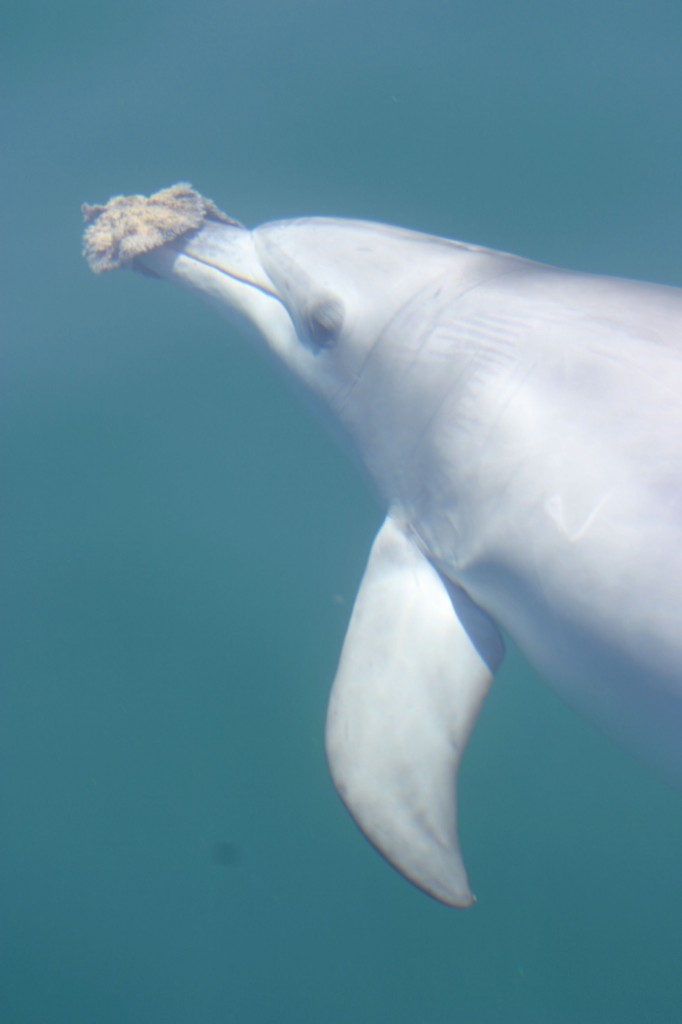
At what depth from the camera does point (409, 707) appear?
500cm

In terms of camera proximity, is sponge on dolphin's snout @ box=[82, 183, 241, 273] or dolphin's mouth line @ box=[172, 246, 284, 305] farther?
sponge on dolphin's snout @ box=[82, 183, 241, 273]

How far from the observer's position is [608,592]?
418 cm

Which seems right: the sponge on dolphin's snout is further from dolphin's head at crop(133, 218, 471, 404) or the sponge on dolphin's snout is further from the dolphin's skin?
the dolphin's skin

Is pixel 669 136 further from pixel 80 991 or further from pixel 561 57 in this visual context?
pixel 80 991

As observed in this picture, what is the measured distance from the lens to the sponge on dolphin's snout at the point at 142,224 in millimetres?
6152

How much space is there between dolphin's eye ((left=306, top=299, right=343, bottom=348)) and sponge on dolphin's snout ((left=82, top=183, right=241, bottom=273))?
138 cm

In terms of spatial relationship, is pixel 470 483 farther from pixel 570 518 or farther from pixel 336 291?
pixel 336 291

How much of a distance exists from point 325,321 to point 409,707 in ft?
7.59

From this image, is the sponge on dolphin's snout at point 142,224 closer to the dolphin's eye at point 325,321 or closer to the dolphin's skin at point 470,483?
the dolphin's skin at point 470,483

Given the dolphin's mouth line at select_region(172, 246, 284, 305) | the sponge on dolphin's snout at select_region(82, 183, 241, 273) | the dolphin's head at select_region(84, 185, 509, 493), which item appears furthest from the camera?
the sponge on dolphin's snout at select_region(82, 183, 241, 273)

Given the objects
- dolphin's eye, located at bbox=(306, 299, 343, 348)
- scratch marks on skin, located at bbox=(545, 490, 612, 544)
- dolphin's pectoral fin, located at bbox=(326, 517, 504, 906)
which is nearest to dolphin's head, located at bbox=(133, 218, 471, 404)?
dolphin's eye, located at bbox=(306, 299, 343, 348)

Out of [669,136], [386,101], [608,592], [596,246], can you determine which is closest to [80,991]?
[608,592]

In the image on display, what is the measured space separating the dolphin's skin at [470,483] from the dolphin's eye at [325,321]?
0.06 ft

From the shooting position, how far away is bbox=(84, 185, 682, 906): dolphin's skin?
13.8 ft
